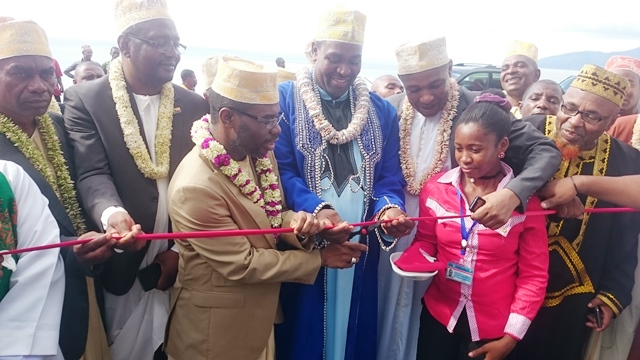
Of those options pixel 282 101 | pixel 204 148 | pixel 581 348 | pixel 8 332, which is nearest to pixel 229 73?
pixel 204 148

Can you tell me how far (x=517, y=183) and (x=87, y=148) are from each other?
218 centimetres

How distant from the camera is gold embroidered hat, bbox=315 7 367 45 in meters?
2.73

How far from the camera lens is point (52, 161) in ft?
7.97

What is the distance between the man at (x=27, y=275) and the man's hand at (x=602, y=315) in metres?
2.68

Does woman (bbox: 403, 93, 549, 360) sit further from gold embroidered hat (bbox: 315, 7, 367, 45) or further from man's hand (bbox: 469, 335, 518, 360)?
gold embroidered hat (bbox: 315, 7, 367, 45)

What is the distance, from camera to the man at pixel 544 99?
379cm

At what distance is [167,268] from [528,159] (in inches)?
78.3

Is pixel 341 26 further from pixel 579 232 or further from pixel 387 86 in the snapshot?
pixel 387 86

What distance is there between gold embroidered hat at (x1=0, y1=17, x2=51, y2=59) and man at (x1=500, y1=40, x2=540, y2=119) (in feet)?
14.0

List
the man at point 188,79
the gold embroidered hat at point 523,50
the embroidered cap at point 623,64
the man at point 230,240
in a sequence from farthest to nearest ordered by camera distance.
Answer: the man at point 188,79 < the gold embroidered hat at point 523,50 < the embroidered cap at point 623,64 < the man at point 230,240

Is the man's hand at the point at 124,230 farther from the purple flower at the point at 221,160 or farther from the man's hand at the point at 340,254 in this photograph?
the man's hand at the point at 340,254

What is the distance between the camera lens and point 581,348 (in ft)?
9.47

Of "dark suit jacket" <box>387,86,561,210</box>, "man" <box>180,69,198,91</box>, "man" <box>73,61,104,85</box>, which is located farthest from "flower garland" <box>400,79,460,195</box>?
"man" <box>180,69,198,91</box>

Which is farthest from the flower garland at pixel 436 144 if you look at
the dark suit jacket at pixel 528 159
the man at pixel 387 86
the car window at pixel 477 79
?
the car window at pixel 477 79
